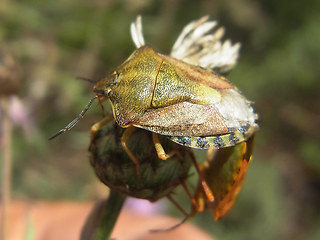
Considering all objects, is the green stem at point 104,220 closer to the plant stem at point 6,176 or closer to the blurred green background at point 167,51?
the plant stem at point 6,176

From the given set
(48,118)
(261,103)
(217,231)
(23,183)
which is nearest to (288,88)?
(261,103)

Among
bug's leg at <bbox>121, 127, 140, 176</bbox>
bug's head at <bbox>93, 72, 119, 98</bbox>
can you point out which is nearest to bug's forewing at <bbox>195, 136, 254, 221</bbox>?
bug's leg at <bbox>121, 127, 140, 176</bbox>

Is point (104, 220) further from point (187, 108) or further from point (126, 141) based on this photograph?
point (187, 108)

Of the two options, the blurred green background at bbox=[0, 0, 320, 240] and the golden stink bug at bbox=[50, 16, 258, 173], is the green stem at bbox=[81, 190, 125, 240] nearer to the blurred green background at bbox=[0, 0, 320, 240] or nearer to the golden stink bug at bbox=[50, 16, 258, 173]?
the golden stink bug at bbox=[50, 16, 258, 173]

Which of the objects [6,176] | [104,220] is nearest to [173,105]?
[104,220]

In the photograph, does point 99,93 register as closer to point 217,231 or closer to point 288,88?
point 217,231

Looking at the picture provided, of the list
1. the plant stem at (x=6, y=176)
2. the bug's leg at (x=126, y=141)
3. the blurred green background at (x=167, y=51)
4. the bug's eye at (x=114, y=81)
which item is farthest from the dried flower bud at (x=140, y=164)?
the blurred green background at (x=167, y=51)
